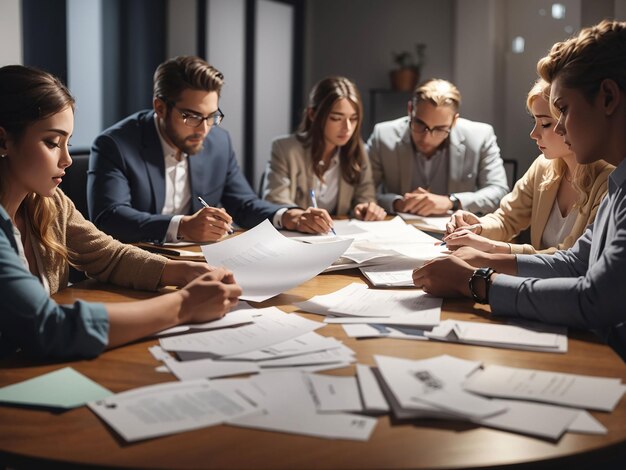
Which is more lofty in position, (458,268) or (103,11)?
(103,11)

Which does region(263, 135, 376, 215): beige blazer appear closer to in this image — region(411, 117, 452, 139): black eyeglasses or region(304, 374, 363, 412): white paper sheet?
region(411, 117, 452, 139): black eyeglasses

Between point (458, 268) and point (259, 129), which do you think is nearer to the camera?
point (458, 268)

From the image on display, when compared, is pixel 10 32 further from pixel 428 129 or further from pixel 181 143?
pixel 428 129

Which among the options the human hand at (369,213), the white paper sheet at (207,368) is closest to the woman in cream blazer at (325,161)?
the human hand at (369,213)

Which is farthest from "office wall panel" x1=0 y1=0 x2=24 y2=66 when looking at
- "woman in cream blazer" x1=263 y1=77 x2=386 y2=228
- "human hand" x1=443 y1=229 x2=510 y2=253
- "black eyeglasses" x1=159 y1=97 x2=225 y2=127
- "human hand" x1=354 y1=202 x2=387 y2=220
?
"human hand" x1=443 y1=229 x2=510 y2=253

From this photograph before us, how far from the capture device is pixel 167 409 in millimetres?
1052

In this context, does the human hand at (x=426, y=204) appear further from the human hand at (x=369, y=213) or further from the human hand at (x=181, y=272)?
the human hand at (x=181, y=272)

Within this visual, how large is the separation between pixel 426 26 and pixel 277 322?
5.00 metres

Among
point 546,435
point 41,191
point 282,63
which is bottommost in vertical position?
point 546,435

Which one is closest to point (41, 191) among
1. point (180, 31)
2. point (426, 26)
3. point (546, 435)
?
point (546, 435)

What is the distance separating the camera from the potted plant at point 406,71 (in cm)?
586

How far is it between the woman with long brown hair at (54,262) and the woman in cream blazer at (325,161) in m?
1.57

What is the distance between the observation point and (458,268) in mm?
1667

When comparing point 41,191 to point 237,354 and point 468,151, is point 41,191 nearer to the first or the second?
point 237,354
